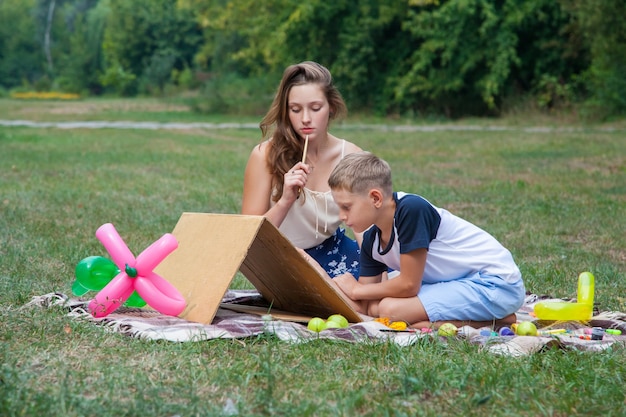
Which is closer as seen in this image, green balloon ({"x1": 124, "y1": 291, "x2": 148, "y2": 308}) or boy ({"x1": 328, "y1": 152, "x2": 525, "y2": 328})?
boy ({"x1": 328, "y1": 152, "x2": 525, "y2": 328})

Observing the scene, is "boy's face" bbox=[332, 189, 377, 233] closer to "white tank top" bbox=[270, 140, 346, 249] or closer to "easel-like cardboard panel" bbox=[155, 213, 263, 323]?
"easel-like cardboard panel" bbox=[155, 213, 263, 323]

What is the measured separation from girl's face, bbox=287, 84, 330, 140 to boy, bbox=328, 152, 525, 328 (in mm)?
608

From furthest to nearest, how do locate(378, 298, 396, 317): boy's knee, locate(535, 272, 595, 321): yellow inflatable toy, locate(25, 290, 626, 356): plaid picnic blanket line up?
locate(535, 272, 595, 321): yellow inflatable toy
locate(378, 298, 396, 317): boy's knee
locate(25, 290, 626, 356): plaid picnic blanket

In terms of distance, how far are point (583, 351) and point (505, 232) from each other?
12.2ft

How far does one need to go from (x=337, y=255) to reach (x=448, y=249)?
36.4 inches

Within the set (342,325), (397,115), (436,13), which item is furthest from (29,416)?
(397,115)

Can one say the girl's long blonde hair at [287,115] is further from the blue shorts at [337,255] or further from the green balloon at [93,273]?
the green balloon at [93,273]

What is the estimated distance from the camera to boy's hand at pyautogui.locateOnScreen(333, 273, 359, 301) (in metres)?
4.11

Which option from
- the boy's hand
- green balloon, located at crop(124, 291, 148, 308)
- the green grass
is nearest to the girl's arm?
the boy's hand

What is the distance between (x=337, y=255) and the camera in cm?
471

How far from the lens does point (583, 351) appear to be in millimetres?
3307

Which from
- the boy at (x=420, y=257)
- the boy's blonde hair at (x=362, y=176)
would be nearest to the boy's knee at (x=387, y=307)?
the boy at (x=420, y=257)

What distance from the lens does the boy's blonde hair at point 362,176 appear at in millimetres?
3717

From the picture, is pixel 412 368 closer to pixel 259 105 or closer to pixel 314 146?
pixel 314 146
